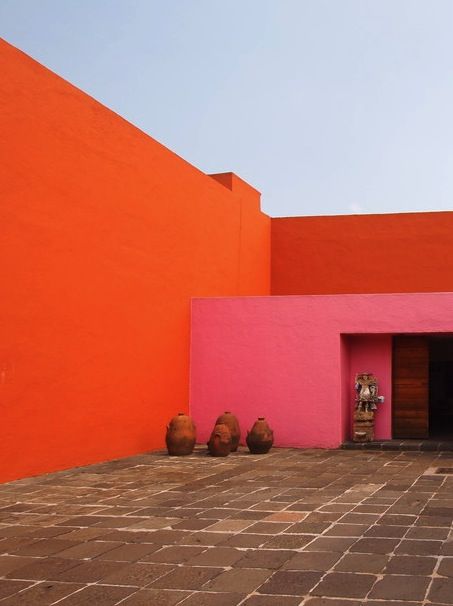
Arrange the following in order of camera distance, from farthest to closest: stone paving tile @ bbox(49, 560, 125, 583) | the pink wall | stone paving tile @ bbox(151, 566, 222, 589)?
the pink wall < stone paving tile @ bbox(49, 560, 125, 583) < stone paving tile @ bbox(151, 566, 222, 589)

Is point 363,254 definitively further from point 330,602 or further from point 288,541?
point 330,602

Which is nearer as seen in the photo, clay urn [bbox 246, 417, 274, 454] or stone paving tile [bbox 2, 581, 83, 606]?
stone paving tile [bbox 2, 581, 83, 606]

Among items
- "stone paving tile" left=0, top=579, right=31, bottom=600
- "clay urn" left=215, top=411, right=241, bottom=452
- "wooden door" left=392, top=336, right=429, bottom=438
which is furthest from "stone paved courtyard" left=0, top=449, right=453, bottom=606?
"wooden door" left=392, top=336, right=429, bottom=438

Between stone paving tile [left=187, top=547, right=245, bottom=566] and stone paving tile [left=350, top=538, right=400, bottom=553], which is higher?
stone paving tile [left=350, top=538, right=400, bottom=553]

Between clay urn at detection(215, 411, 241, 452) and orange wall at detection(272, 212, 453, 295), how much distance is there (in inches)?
203

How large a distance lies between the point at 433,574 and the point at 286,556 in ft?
2.80

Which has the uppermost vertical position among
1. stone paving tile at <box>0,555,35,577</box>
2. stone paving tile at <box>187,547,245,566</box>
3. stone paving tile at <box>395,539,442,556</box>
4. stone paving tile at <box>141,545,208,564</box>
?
stone paving tile at <box>395,539,442,556</box>

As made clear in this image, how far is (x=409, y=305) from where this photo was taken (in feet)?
34.3

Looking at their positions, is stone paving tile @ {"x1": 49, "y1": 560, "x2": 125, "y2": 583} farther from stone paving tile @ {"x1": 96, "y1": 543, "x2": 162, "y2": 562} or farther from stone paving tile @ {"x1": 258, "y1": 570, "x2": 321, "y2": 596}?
stone paving tile @ {"x1": 258, "y1": 570, "x2": 321, "y2": 596}

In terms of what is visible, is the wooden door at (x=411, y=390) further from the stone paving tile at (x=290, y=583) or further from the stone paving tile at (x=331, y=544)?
the stone paving tile at (x=290, y=583)

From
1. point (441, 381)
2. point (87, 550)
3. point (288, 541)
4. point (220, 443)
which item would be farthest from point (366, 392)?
point (441, 381)

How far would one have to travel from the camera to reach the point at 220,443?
9.44m

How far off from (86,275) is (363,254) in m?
7.38

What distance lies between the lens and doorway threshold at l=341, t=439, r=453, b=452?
10156 millimetres
